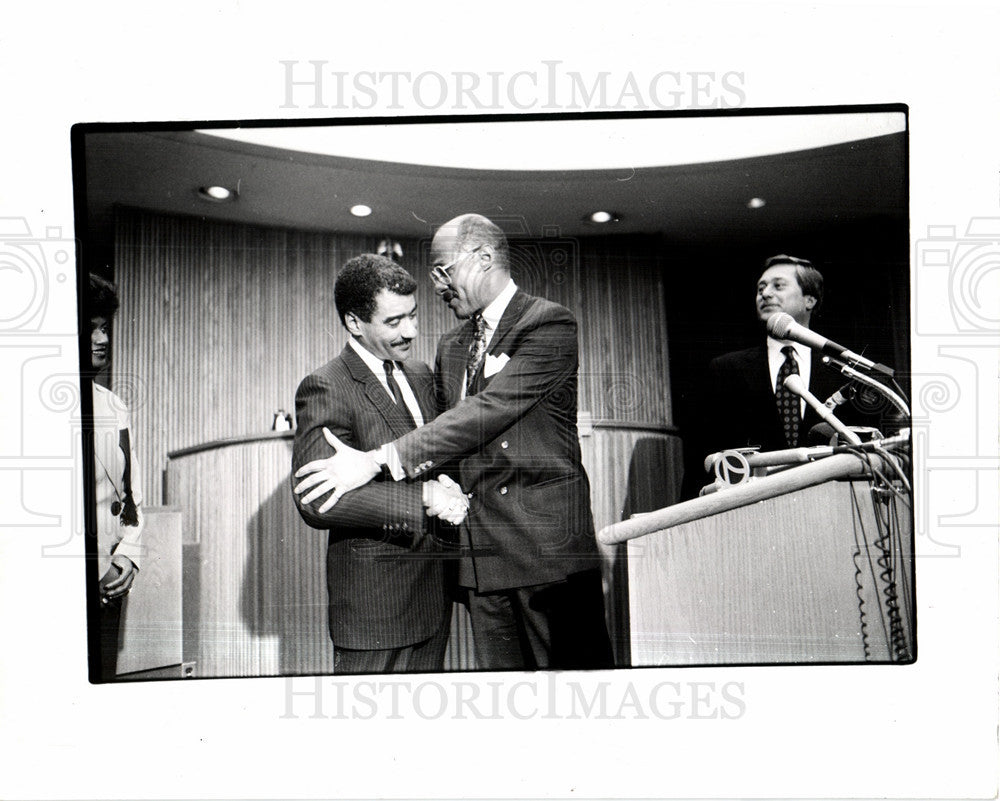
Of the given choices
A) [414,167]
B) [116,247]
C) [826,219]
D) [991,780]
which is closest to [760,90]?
[826,219]

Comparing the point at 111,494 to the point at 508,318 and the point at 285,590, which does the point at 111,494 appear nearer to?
the point at 285,590

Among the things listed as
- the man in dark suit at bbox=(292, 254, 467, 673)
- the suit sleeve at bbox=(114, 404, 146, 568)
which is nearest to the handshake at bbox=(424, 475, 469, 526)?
the man in dark suit at bbox=(292, 254, 467, 673)

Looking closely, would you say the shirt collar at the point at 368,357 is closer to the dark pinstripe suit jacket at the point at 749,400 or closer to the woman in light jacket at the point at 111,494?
the woman in light jacket at the point at 111,494

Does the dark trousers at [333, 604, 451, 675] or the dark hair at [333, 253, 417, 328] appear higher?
the dark hair at [333, 253, 417, 328]

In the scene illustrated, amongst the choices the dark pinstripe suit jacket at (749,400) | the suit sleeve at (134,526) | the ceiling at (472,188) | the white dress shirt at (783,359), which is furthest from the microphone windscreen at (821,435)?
the suit sleeve at (134,526)

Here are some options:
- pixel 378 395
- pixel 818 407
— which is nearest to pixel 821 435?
pixel 818 407

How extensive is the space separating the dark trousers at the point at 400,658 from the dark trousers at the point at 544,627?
9 centimetres

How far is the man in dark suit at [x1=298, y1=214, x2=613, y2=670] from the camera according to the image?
88.6 inches

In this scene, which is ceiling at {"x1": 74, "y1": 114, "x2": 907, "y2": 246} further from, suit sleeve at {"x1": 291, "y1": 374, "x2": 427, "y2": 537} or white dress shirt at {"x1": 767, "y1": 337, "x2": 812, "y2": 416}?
suit sleeve at {"x1": 291, "y1": 374, "x2": 427, "y2": 537}

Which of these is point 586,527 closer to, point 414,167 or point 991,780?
point 414,167

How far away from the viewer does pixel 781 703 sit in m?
2.30

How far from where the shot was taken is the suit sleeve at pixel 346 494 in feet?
7.35

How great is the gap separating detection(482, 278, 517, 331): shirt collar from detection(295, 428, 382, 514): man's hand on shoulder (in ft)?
1.50

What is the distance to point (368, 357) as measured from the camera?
2.29 m
